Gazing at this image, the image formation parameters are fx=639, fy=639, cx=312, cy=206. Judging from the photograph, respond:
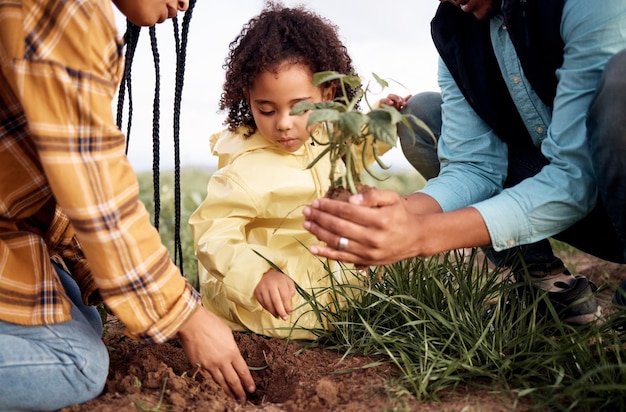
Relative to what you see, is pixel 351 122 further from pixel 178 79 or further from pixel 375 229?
pixel 178 79

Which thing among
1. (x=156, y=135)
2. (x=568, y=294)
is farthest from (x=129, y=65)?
(x=568, y=294)

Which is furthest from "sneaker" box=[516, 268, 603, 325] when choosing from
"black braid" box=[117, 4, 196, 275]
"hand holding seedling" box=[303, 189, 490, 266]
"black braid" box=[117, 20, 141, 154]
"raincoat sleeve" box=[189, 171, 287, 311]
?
"black braid" box=[117, 20, 141, 154]

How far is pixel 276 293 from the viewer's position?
2.01 meters

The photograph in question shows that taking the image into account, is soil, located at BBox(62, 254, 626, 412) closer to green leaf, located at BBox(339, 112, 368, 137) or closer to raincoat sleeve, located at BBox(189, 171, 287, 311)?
raincoat sleeve, located at BBox(189, 171, 287, 311)

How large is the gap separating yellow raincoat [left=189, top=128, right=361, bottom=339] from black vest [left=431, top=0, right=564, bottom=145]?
589 mm

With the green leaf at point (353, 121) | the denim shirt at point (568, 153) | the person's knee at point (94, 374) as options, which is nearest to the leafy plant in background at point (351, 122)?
the green leaf at point (353, 121)

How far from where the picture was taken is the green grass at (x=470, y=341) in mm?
1619

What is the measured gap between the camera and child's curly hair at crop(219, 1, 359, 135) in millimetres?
2277

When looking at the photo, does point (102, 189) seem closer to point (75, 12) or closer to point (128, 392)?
point (75, 12)

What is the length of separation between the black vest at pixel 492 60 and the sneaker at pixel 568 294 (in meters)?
0.50

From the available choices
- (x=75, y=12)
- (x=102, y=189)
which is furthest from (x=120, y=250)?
(x=75, y=12)

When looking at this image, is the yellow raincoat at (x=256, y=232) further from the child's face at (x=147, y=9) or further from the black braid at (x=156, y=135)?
the child's face at (x=147, y=9)

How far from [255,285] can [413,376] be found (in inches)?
24.1

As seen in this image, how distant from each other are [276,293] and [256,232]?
36 centimetres
